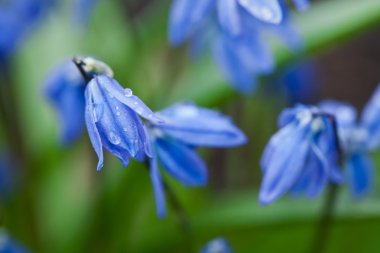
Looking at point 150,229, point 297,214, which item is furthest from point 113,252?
point 297,214

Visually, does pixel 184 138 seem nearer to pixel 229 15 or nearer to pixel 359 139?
pixel 229 15

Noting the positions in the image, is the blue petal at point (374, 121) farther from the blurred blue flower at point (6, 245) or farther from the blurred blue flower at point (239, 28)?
the blurred blue flower at point (6, 245)

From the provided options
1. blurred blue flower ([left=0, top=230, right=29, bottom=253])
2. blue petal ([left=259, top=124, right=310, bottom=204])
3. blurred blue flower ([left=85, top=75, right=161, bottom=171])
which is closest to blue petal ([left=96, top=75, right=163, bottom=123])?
blurred blue flower ([left=85, top=75, right=161, bottom=171])

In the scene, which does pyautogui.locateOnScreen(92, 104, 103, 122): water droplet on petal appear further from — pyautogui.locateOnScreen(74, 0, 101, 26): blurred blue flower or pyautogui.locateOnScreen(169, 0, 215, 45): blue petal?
pyautogui.locateOnScreen(74, 0, 101, 26): blurred blue flower

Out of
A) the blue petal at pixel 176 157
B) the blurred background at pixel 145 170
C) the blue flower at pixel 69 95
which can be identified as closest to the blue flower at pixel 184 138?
the blue petal at pixel 176 157

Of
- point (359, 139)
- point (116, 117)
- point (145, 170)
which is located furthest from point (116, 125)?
point (145, 170)
